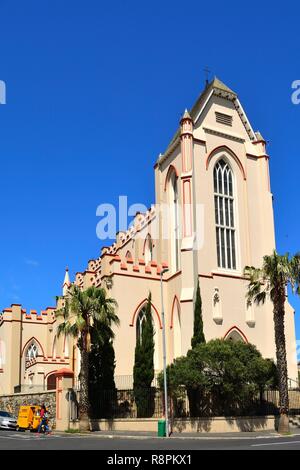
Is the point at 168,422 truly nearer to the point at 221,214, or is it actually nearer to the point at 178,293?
the point at 178,293

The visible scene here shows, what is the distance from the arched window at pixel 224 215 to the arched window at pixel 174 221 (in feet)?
9.77

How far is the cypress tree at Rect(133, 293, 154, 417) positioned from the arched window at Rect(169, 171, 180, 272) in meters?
6.75

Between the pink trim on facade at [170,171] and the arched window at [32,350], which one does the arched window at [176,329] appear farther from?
the arched window at [32,350]

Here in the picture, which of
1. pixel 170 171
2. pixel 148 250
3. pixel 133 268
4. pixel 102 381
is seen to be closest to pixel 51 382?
pixel 148 250

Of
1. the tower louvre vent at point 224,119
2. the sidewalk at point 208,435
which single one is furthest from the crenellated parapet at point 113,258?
the sidewalk at point 208,435

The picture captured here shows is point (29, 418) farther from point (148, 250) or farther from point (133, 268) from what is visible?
point (148, 250)

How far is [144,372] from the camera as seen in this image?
110 feet

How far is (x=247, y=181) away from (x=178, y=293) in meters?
9.95

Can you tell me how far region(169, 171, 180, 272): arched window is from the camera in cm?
4118

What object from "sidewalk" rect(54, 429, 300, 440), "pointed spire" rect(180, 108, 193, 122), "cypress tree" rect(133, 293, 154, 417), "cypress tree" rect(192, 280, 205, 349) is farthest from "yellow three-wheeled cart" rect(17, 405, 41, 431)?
"pointed spire" rect(180, 108, 193, 122)

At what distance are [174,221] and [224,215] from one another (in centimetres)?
363

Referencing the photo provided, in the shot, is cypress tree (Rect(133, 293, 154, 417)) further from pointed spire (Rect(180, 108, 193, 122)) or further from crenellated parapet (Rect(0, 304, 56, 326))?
crenellated parapet (Rect(0, 304, 56, 326))

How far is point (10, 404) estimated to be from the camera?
42.0 metres
